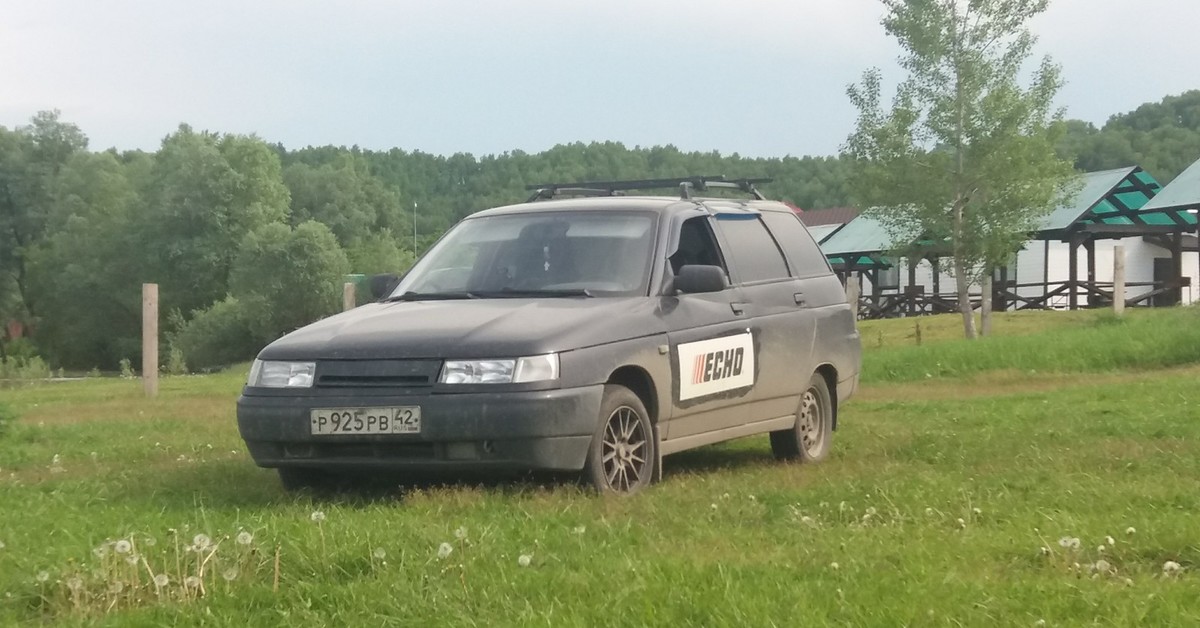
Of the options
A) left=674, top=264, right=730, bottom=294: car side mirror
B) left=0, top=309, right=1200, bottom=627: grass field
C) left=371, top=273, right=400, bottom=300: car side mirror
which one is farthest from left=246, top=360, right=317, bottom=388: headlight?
left=674, top=264, right=730, bottom=294: car side mirror

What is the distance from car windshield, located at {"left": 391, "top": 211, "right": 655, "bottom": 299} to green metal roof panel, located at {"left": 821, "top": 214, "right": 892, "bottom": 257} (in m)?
46.5

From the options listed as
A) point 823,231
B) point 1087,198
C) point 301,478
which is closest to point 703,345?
point 301,478

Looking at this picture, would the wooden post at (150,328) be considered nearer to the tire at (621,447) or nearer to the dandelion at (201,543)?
the tire at (621,447)

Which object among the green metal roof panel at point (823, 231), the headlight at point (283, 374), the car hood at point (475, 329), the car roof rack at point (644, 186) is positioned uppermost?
the green metal roof panel at point (823, 231)

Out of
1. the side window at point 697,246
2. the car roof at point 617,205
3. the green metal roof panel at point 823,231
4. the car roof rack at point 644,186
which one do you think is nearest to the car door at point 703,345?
the side window at point 697,246

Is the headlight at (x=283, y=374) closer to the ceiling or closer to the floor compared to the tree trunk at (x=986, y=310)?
closer to the ceiling

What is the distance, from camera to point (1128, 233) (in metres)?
46.3

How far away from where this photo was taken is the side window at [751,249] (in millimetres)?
9508

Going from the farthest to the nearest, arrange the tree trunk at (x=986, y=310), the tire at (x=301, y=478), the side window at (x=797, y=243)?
the tree trunk at (x=986, y=310)
the side window at (x=797, y=243)
the tire at (x=301, y=478)

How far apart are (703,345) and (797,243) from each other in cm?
218

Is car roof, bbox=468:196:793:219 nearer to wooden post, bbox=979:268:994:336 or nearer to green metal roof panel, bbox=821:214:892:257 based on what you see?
wooden post, bbox=979:268:994:336

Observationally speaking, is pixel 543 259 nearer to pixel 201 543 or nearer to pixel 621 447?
pixel 621 447

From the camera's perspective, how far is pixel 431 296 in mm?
8695

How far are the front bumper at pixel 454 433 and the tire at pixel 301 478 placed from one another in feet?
0.92
